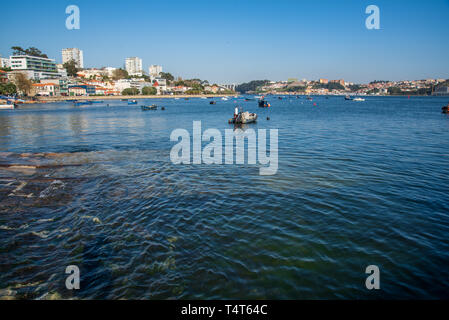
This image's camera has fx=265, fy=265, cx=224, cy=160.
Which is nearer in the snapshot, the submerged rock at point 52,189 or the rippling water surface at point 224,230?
the rippling water surface at point 224,230

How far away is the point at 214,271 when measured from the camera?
6613 millimetres

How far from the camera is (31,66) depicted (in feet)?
522

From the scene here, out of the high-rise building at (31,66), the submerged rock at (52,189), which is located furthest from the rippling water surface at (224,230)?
the high-rise building at (31,66)

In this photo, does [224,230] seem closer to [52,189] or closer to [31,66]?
[52,189]

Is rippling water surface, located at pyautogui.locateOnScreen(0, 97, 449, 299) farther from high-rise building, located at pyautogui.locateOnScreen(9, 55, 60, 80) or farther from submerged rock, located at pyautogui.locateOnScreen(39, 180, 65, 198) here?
high-rise building, located at pyautogui.locateOnScreen(9, 55, 60, 80)

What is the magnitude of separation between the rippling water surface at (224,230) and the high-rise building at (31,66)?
174m

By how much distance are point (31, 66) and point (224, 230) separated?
653 feet

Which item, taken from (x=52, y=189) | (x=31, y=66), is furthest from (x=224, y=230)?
(x=31, y=66)

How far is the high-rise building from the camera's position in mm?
152637

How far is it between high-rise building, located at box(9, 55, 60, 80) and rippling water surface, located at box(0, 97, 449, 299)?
174 metres

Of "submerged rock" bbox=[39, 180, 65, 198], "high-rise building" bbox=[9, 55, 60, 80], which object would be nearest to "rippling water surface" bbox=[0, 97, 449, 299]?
"submerged rock" bbox=[39, 180, 65, 198]

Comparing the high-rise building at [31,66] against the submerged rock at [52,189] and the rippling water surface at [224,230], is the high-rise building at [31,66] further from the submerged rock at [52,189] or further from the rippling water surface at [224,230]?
the rippling water surface at [224,230]

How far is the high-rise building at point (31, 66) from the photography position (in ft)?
501

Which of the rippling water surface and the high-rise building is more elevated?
the high-rise building
